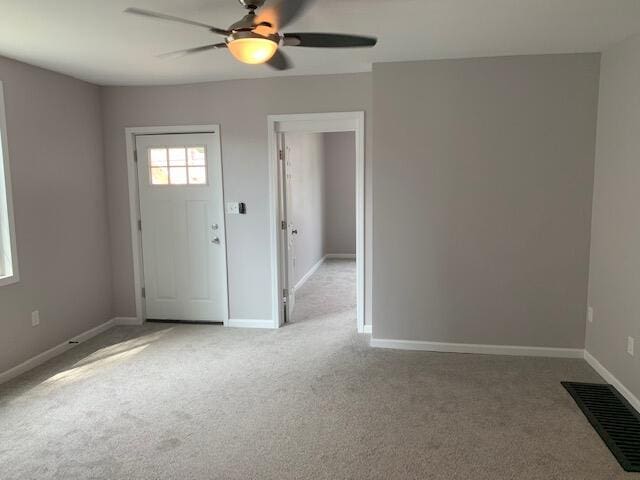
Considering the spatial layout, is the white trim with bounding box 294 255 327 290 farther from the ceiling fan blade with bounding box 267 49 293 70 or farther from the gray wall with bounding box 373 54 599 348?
A: the ceiling fan blade with bounding box 267 49 293 70

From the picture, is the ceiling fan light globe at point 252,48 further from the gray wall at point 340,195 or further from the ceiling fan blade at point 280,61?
the gray wall at point 340,195

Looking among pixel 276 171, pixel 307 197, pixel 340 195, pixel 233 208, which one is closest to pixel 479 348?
pixel 276 171

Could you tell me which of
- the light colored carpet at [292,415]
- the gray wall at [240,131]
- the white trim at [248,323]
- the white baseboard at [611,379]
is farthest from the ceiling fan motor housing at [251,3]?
the white baseboard at [611,379]

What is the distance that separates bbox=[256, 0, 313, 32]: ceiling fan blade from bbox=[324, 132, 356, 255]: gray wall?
6.51 metres

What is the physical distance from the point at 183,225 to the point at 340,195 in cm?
452

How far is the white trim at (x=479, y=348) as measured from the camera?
386 centimetres

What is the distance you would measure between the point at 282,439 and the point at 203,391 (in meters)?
0.88

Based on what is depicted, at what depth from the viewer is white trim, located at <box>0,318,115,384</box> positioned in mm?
3588

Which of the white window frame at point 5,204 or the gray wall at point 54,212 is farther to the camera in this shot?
the gray wall at point 54,212

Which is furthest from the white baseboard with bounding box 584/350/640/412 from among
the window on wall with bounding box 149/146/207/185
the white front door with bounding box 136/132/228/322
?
the window on wall with bounding box 149/146/207/185

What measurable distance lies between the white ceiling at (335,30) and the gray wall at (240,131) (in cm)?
42

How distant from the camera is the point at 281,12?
2162mm

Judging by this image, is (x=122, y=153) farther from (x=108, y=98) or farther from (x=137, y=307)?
(x=137, y=307)

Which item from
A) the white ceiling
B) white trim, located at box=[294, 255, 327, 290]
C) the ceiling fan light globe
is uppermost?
the white ceiling
